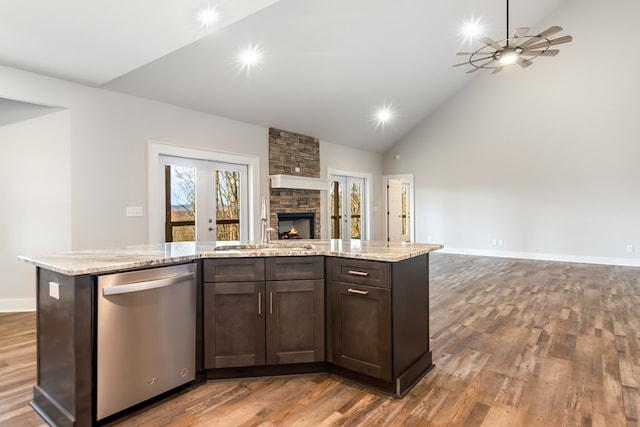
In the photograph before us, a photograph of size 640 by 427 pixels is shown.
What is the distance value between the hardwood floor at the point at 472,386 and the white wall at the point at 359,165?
475cm

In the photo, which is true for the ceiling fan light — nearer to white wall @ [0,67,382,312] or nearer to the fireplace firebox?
the fireplace firebox

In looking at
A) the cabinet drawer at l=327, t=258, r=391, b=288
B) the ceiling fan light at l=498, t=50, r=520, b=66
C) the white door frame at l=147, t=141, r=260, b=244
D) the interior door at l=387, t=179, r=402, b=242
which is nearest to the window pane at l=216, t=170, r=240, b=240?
the white door frame at l=147, t=141, r=260, b=244

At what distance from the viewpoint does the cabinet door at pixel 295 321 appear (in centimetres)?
241

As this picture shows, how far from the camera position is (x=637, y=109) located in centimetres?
659

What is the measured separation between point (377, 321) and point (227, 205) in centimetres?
419

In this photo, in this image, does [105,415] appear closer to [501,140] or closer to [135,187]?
[135,187]

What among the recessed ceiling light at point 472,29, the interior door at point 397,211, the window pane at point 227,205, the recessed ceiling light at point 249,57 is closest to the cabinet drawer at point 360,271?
the recessed ceiling light at point 249,57

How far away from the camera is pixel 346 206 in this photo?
9016mm

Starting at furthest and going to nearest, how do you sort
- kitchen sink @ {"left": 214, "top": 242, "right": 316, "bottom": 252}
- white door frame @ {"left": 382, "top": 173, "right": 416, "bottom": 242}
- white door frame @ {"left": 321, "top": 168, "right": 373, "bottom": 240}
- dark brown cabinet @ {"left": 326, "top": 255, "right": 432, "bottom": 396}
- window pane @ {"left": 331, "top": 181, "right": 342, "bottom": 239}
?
white door frame @ {"left": 382, "top": 173, "right": 416, "bottom": 242} < window pane @ {"left": 331, "top": 181, "right": 342, "bottom": 239} < white door frame @ {"left": 321, "top": 168, "right": 373, "bottom": 240} < kitchen sink @ {"left": 214, "top": 242, "right": 316, "bottom": 252} < dark brown cabinet @ {"left": 326, "top": 255, "right": 432, "bottom": 396}

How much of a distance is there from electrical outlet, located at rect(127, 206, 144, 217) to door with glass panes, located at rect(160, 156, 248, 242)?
1.21 feet

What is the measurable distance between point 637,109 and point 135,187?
860cm

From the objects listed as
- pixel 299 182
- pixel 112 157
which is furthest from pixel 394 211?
pixel 112 157

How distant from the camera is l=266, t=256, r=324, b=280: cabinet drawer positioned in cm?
241

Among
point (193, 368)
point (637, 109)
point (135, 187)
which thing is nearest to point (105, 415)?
point (193, 368)
